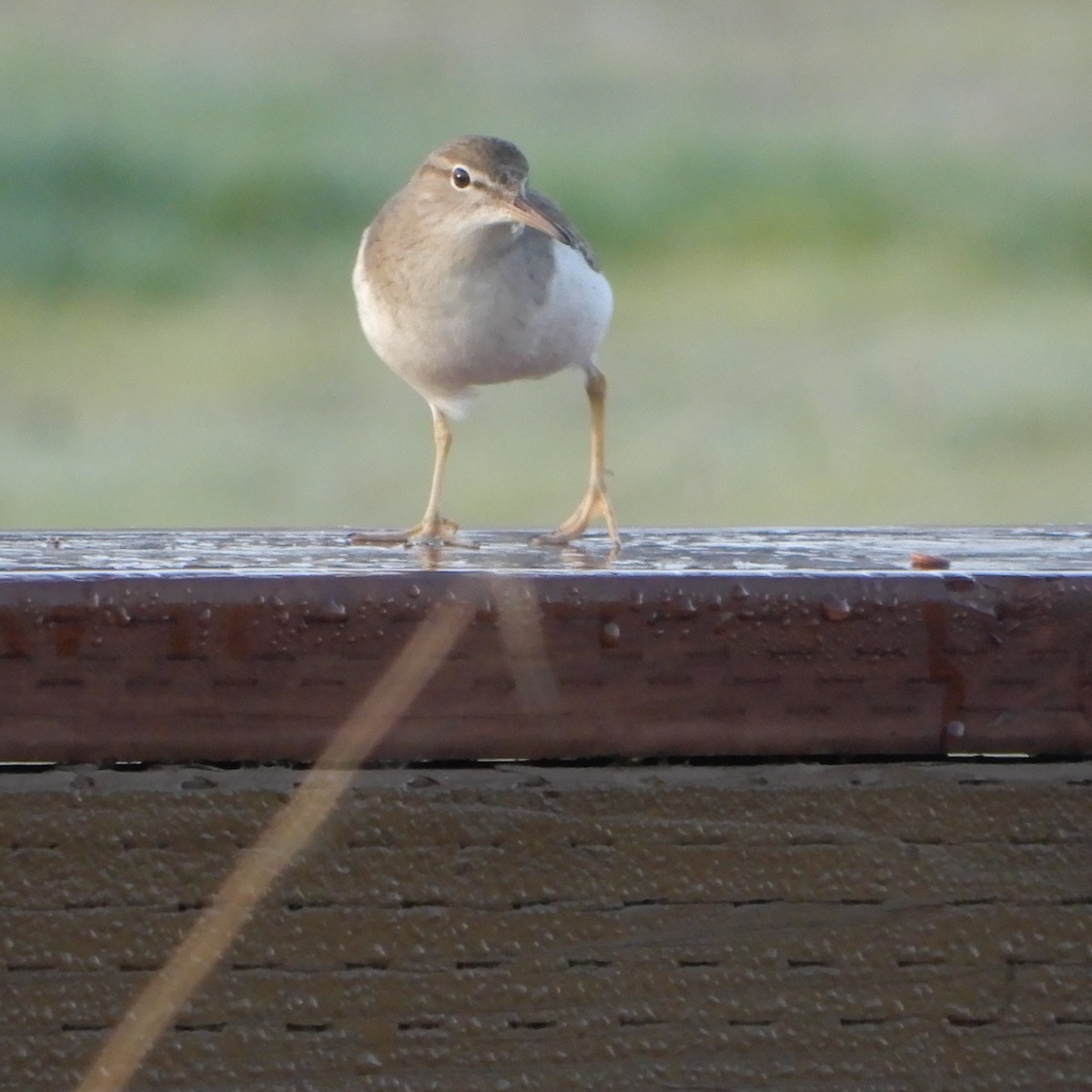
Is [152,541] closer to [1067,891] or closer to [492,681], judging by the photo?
[492,681]

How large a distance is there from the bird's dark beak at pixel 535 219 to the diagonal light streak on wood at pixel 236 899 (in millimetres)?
2648

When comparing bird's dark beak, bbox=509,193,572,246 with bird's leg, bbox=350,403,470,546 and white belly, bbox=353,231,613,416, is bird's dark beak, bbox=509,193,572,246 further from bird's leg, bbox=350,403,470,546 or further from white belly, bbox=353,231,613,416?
bird's leg, bbox=350,403,470,546

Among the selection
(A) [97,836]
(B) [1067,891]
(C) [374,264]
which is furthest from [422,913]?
(C) [374,264]

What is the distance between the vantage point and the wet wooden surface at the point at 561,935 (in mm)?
1438

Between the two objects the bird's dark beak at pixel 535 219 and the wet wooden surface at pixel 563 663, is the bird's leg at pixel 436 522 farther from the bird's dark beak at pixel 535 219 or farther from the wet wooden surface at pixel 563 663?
the wet wooden surface at pixel 563 663

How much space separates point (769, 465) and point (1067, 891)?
1858cm

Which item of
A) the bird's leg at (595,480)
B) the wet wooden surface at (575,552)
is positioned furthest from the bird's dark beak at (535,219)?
the wet wooden surface at (575,552)

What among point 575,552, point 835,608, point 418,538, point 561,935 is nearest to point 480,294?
point 418,538

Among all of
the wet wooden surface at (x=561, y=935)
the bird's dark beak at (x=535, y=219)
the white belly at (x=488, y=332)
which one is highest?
the wet wooden surface at (x=561, y=935)

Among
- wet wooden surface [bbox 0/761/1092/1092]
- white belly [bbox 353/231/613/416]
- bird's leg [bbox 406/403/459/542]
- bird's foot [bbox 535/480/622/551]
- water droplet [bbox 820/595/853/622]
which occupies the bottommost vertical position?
bird's foot [bbox 535/480/622/551]

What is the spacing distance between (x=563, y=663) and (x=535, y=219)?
271cm

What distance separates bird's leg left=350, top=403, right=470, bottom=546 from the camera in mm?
2754

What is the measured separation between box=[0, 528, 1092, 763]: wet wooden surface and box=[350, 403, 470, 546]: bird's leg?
1006 mm

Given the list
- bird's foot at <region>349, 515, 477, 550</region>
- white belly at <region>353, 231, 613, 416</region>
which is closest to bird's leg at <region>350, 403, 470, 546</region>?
bird's foot at <region>349, 515, 477, 550</region>
